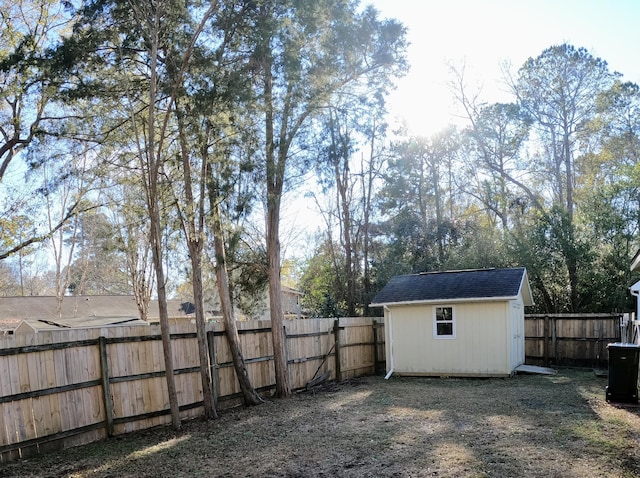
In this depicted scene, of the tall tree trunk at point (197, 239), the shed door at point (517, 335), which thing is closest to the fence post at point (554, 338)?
the shed door at point (517, 335)

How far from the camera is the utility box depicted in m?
8.20

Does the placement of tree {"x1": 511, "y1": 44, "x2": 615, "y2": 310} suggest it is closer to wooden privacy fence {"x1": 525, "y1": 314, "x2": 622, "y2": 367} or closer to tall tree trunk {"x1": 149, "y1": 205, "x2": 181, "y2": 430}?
wooden privacy fence {"x1": 525, "y1": 314, "x2": 622, "y2": 367}

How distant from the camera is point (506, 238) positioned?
19.3m

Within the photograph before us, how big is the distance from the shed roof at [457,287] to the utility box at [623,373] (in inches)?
137

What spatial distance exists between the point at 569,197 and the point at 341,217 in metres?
9.98

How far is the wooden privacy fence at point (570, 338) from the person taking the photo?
44.9ft

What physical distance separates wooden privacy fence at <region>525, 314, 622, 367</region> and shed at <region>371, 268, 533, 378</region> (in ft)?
3.31

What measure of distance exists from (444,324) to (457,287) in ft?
3.27

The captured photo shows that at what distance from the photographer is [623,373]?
829 cm

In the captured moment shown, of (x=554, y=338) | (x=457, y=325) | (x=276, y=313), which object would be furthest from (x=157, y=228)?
(x=554, y=338)

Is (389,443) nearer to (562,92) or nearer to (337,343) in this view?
(337,343)

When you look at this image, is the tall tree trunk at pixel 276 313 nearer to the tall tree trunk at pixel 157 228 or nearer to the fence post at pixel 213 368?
the fence post at pixel 213 368

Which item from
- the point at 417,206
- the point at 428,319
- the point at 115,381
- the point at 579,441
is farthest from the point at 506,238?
the point at 115,381

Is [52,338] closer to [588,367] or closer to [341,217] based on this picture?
[588,367]
